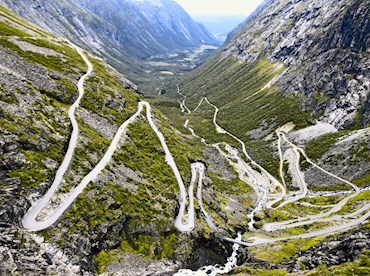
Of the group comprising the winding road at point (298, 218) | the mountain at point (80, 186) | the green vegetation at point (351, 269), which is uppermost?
the mountain at point (80, 186)

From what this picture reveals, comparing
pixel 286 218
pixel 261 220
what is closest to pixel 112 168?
pixel 261 220

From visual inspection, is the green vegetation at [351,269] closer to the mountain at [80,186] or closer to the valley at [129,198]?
the valley at [129,198]

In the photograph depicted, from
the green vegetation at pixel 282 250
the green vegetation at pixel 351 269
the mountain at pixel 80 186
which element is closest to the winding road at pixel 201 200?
the mountain at pixel 80 186

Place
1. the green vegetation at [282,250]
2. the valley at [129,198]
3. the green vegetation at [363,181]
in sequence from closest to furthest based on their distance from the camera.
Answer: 1. the valley at [129,198]
2. the green vegetation at [282,250]
3. the green vegetation at [363,181]

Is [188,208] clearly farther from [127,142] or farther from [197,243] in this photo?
[127,142]

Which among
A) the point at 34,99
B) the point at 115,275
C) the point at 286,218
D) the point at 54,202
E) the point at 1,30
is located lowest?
the point at 286,218

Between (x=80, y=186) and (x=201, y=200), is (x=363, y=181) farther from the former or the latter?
(x=80, y=186)

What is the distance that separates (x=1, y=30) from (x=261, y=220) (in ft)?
493

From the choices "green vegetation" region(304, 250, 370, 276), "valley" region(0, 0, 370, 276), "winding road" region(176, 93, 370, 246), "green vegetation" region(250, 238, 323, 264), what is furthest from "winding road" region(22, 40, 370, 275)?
"green vegetation" region(304, 250, 370, 276)

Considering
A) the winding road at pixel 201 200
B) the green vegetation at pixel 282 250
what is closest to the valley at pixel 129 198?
the winding road at pixel 201 200

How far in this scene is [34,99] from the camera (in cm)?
11331

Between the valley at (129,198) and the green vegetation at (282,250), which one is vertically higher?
the valley at (129,198)

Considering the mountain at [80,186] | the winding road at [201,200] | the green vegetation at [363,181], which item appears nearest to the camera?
the mountain at [80,186]

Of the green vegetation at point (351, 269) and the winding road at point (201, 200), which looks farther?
the winding road at point (201, 200)
